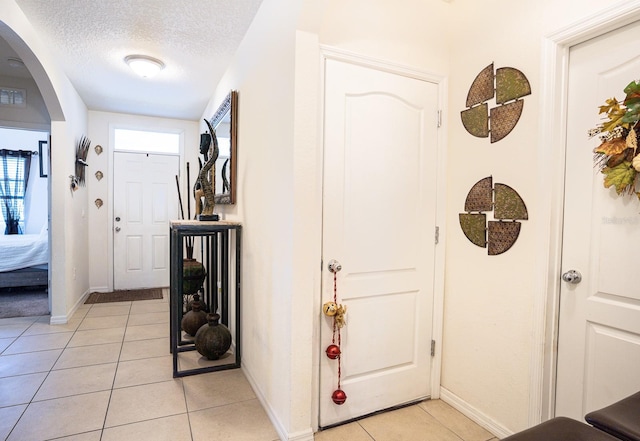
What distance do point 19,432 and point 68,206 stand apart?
251 cm

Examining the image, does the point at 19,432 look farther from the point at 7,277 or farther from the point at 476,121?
the point at 7,277

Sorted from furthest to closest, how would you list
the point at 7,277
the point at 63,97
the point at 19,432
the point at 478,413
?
the point at 7,277, the point at 63,97, the point at 478,413, the point at 19,432

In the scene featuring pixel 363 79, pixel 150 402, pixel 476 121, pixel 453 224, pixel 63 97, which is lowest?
pixel 150 402

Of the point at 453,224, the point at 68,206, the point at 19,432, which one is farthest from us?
the point at 68,206

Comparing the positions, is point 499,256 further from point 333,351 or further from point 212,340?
point 212,340

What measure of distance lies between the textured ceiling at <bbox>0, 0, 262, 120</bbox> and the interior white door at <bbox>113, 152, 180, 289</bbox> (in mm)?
1212

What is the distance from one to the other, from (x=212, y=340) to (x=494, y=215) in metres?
2.14

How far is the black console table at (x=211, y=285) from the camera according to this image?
2.49 meters

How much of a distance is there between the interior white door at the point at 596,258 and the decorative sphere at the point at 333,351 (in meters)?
1.07

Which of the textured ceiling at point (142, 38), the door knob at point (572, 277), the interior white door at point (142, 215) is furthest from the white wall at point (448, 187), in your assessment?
the interior white door at point (142, 215)

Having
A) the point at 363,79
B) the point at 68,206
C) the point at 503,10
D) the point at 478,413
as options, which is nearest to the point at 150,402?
the point at 478,413

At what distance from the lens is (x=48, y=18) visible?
8.14ft

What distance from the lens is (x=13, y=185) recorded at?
19.7 feet

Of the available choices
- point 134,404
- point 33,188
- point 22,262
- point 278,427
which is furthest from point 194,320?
point 33,188
